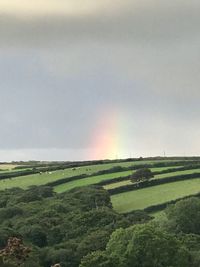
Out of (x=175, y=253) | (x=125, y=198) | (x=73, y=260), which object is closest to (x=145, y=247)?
(x=175, y=253)

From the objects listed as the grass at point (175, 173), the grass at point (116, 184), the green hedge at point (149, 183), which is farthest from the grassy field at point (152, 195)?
the grass at point (175, 173)

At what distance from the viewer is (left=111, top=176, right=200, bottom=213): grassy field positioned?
152 meters

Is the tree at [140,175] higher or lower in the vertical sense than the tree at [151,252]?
higher

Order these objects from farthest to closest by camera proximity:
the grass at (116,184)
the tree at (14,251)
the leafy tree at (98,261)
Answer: the grass at (116,184)
the leafy tree at (98,261)
the tree at (14,251)

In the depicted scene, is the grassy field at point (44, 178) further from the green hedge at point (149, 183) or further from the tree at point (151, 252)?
the tree at point (151, 252)

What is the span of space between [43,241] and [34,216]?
42.4 feet

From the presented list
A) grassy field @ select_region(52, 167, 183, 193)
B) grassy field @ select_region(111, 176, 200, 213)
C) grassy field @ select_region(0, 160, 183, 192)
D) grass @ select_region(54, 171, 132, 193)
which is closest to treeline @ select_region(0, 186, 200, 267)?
grassy field @ select_region(111, 176, 200, 213)

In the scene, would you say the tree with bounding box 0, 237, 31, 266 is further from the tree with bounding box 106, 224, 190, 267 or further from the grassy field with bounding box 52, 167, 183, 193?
the grassy field with bounding box 52, 167, 183, 193

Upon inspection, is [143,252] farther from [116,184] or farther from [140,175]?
[116,184]

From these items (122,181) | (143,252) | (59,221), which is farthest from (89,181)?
(143,252)

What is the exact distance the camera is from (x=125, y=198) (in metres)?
160

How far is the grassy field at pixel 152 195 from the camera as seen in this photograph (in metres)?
152

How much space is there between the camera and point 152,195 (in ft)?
524

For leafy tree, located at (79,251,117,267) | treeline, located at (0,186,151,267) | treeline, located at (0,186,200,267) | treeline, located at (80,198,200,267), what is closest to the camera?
leafy tree, located at (79,251,117,267)
